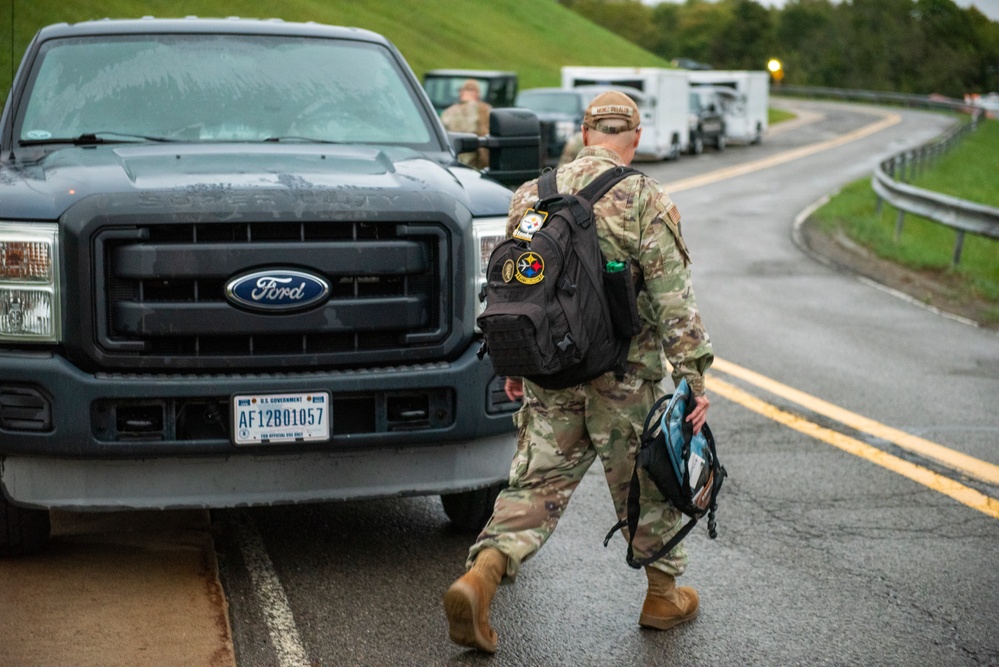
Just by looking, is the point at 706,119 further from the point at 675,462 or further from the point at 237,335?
the point at 675,462

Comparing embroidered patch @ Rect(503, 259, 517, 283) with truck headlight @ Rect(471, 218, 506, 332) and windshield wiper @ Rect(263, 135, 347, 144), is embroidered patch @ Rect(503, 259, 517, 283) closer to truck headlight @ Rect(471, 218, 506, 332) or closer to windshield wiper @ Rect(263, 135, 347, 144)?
truck headlight @ Rect(471, 218, 506, 332)

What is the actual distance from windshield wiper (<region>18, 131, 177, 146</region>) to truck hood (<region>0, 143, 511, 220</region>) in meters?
0.09

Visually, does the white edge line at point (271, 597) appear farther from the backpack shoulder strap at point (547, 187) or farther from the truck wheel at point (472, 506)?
the backpack shoulder strap at point (547, 187)

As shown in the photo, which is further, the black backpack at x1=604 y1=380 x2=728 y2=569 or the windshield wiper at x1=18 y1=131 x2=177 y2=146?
the windshield wiper at x1=18 y1=131 x2=177 y2=146

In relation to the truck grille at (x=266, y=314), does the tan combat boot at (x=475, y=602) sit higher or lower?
lower

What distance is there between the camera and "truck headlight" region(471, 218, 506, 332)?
493 centimetres

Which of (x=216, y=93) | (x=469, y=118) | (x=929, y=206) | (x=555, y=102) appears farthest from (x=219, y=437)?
(x=555, y=102)

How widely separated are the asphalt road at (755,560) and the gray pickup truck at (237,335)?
0.45 m

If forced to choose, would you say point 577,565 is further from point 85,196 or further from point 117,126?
point 117,126

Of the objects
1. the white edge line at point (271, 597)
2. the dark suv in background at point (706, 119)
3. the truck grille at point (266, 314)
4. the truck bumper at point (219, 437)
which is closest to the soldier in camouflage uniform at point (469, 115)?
the white edge line at point (271, 597)

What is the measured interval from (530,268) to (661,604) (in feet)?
4.28

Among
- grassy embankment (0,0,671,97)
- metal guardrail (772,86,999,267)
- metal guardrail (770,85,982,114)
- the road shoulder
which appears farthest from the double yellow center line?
metal guardrail (770,85,982,114)

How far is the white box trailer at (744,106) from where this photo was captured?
1679 inches

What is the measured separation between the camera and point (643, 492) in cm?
441
